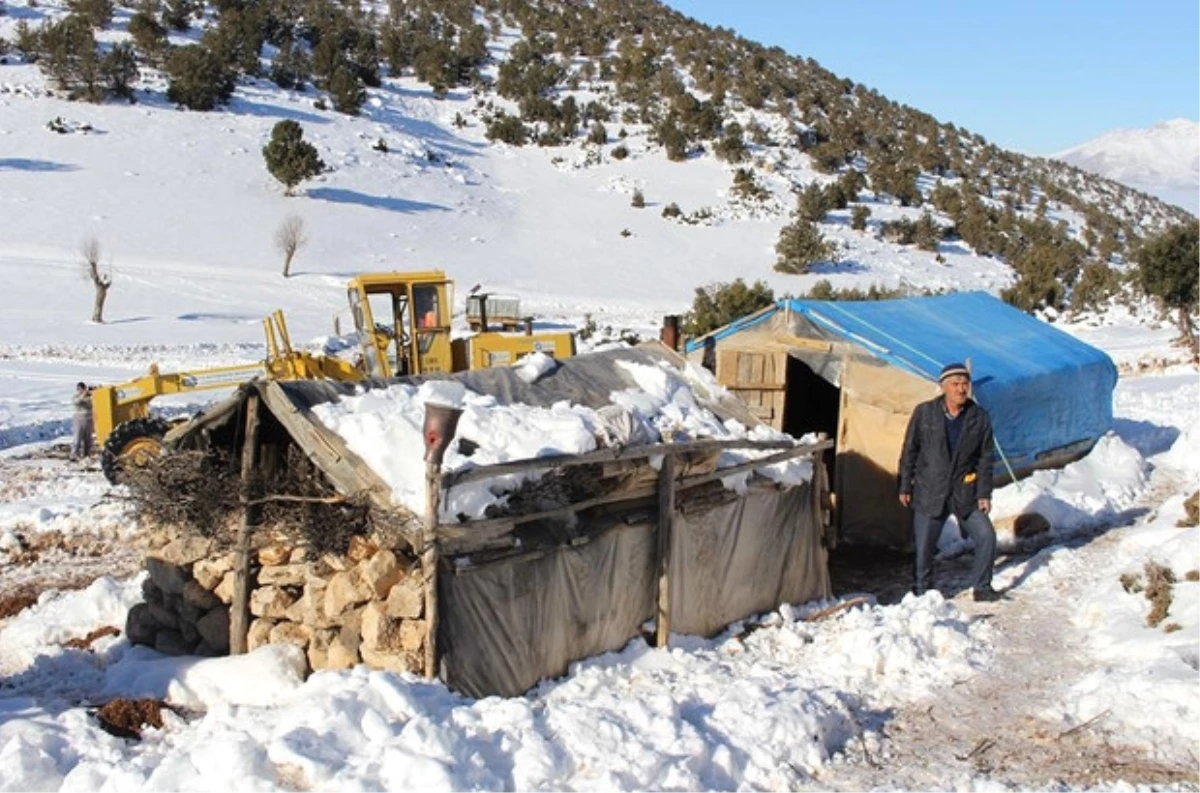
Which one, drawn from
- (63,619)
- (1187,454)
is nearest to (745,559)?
(63,619)

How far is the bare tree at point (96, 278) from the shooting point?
29.7m

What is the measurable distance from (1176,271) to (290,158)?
97.0 feet

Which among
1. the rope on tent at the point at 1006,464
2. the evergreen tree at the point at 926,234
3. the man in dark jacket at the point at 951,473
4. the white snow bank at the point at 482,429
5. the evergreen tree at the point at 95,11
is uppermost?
the evergreen tree at the point at 95,11

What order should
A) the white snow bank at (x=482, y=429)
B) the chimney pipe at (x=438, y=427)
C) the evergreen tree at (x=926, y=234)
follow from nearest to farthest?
the chimney pipe at (x=438, y=427)
the white snow bank at (x=482, y=429)
the evergreen tree at (x=926, y=234)

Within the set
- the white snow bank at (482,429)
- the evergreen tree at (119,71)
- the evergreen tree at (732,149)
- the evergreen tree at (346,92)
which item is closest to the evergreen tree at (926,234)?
the evergreen tree at (732,149)

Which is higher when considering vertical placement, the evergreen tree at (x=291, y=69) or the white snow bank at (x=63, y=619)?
the evergreen tree at (x=291, y=69)

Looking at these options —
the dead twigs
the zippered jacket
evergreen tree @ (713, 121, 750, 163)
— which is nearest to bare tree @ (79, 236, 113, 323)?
the zippered jacket

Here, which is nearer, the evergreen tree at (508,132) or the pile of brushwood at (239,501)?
the pile of brushwood at (239,501)

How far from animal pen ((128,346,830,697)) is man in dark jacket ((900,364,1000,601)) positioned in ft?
4.58

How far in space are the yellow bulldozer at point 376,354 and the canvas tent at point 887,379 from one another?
2657 mm

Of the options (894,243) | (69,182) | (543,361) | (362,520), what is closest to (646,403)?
(543,361)

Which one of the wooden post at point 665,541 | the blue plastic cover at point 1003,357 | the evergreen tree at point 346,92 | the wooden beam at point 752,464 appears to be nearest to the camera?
the wooden post at point 665,541

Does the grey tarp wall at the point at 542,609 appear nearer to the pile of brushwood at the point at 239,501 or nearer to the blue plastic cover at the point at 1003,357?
the pile of brushwood at the point at 239,501

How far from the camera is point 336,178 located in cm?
4631
